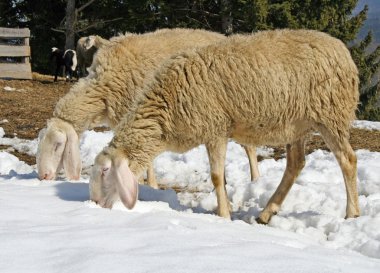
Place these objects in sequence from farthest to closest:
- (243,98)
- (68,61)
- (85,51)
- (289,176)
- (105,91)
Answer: (68,61) < (85,51) < (105,91) < (289,176) < (243,98)

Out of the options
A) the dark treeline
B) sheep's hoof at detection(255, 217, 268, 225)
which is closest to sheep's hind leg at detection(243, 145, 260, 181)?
sheep's hoof at detection(255, 217, 268, 225)

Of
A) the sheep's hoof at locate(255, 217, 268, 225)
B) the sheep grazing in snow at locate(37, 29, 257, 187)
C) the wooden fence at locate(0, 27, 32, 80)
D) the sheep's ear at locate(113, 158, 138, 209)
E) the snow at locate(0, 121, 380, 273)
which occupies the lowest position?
the sheep's hoof at locate(255, 217, 268, 225)

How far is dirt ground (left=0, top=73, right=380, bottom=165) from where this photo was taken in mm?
9352

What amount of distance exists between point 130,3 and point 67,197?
1753 centimetres

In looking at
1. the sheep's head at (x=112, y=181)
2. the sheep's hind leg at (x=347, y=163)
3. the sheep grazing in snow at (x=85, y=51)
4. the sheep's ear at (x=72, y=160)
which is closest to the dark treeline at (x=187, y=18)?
the sheep grazing in snow at (x=85, y=51)

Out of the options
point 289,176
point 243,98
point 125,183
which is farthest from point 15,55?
point 125,183

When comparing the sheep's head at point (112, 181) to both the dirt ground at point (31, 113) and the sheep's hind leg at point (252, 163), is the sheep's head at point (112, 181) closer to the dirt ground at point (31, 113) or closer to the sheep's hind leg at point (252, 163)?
the sheep's hind leg at point (252, 163)

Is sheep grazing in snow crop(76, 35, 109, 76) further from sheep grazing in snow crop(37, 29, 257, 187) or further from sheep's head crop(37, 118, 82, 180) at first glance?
sheep's head crop(37, 118, 82, 180)

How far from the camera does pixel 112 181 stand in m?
4.62

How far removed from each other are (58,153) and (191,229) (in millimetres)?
2660

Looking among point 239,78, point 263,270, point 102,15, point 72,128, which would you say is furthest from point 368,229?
point 102,15

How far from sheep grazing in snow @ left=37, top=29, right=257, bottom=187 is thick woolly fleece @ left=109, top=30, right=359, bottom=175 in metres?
1.10

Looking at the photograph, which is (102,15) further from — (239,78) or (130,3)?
(239,78)

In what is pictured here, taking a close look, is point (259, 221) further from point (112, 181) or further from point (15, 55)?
point (15, 55)
